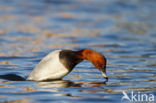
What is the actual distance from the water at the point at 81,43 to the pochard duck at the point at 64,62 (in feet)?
0.70

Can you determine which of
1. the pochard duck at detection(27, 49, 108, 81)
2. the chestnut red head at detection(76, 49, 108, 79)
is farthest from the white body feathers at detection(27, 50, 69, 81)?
the chestnut red head at detection(76, 49, 108, 79)

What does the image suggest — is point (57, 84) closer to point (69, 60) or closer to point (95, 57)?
point (69, 60)

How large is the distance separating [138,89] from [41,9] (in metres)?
14.7

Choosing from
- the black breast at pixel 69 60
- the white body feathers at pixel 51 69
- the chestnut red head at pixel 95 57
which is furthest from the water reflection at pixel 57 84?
the chestnut red head at pixel 95 57

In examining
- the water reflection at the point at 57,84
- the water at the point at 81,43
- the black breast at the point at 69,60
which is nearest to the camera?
the water at the point at 81,43

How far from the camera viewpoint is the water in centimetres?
784

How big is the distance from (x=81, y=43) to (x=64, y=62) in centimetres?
674

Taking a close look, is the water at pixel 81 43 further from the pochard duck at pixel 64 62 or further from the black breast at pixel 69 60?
the black breast at pixel 69 60

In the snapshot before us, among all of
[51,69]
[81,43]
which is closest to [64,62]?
[51,69]

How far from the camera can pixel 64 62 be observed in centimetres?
837

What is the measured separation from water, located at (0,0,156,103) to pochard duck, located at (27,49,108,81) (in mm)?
215

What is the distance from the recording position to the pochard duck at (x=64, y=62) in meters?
8.29

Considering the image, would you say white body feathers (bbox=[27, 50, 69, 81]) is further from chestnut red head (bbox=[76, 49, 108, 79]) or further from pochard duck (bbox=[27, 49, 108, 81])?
chestnut red head (bbox=[76, 49, 108, 79])

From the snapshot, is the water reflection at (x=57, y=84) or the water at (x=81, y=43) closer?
the water at (x=81, y=43)
